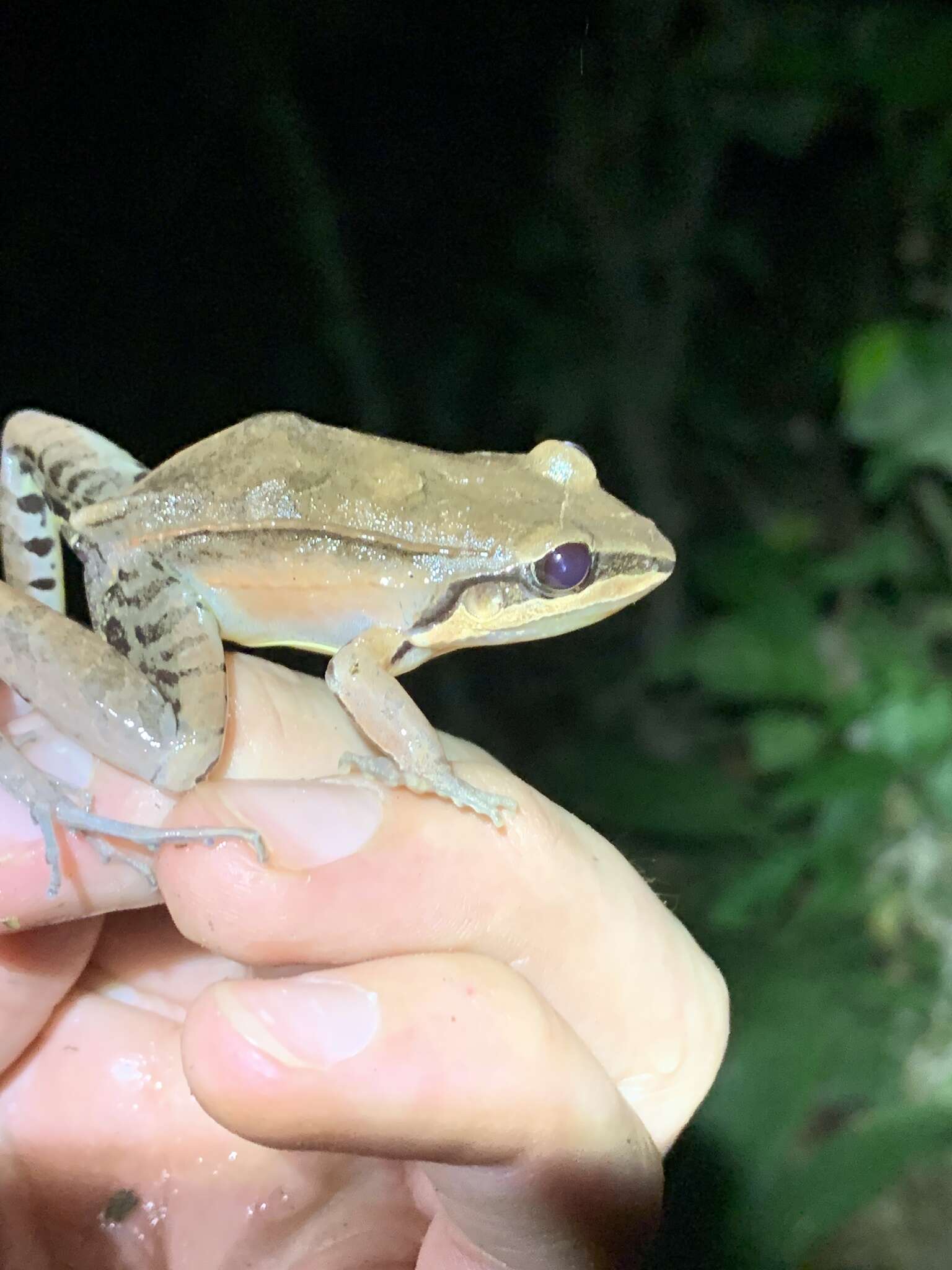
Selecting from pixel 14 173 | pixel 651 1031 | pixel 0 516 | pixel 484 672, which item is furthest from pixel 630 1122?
pixel 14 173

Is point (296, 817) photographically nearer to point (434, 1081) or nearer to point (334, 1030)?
point (334, 1030)

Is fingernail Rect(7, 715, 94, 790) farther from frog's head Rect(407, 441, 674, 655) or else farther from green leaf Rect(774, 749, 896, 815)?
green leaf Rect(774, 749, 896, 815)

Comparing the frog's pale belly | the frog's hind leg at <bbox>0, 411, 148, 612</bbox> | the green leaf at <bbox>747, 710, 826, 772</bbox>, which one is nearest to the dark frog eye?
the frog's pale belly

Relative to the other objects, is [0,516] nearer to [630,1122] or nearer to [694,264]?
[630,1122]

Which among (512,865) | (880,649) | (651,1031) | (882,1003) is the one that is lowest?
(882,1003)

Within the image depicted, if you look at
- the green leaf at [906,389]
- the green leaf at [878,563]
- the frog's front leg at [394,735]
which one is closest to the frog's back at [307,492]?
the frog's front leg at [394,735]

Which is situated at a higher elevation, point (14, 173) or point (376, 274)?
point (14, 173)

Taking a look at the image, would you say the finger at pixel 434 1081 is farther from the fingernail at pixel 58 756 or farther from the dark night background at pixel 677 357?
the dark night background at pixel 677 357

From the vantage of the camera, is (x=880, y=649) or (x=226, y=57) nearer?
(x=880, y=649)
